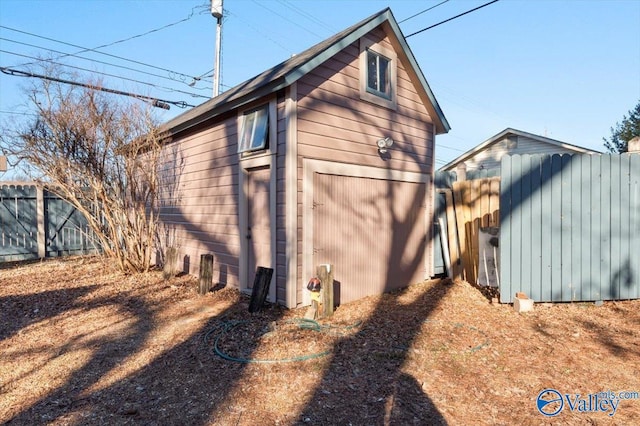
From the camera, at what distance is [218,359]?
3.76 meters

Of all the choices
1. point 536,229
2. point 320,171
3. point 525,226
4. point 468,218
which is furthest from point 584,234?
point 320,171

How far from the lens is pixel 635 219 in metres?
5.46

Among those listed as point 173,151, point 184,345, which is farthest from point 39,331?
point 173,151

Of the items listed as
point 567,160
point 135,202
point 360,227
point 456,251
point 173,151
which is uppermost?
point 173,151

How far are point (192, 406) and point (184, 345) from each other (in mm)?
1363

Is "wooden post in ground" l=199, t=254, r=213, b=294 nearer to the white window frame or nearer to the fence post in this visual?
the white window frame

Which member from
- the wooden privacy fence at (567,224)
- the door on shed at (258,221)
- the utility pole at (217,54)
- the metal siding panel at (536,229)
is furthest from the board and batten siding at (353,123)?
the utility pole at (217,54)

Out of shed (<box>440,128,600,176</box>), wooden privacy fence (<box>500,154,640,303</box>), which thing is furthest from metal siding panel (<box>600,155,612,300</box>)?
shed (<box>440,128,600,176</box>)

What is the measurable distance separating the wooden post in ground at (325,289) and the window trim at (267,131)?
1.90m

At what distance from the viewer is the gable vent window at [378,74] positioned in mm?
6598

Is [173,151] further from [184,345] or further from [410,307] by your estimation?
[410,307]

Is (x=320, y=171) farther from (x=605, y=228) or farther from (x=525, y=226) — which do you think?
(x=605, y=228)

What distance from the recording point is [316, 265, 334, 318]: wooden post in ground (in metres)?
5.00

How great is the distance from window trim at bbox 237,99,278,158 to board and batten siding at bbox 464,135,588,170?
1297 centimetres
